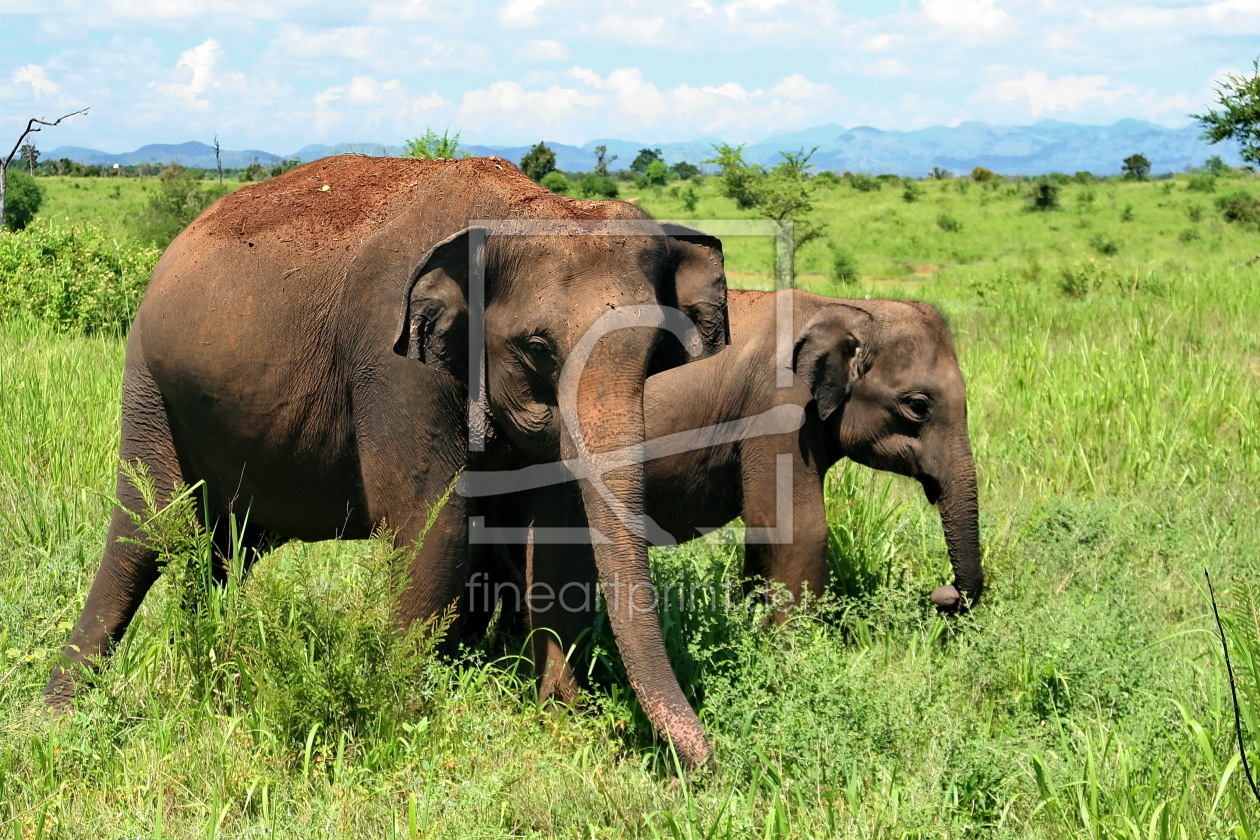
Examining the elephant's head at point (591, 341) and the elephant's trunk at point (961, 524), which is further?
the elephant's trunk at point (961, 524)

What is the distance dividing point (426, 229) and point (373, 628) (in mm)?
1187

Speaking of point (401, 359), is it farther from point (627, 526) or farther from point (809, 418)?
point (809, 418)

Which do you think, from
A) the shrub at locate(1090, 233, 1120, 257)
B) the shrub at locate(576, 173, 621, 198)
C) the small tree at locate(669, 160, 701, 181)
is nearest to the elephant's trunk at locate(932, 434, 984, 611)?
the shrub at locate(1090, 233, 1120, 257)

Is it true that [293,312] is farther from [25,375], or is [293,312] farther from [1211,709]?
[25,375]

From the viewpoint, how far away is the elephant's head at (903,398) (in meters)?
5.23

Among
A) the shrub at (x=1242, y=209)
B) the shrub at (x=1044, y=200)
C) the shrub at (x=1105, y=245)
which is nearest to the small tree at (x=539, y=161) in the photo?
the shrub at (x=1105, y=245)

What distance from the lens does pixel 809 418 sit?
529 centimetres

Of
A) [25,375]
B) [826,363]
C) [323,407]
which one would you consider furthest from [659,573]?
[25,375]

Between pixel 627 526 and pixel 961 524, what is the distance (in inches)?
94.8

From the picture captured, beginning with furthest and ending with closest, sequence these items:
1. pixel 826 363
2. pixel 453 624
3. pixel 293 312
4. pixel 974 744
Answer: pixel 826 363
pixel 453 624
pixel 293 312
pixel 974 744

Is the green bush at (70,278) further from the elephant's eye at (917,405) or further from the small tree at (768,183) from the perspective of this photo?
the small tree at (768,183)

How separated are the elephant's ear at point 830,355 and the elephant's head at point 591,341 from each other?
1.44m

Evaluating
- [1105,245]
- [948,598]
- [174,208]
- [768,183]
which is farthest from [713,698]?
[1105,245]

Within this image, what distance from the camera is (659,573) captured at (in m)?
5.27
